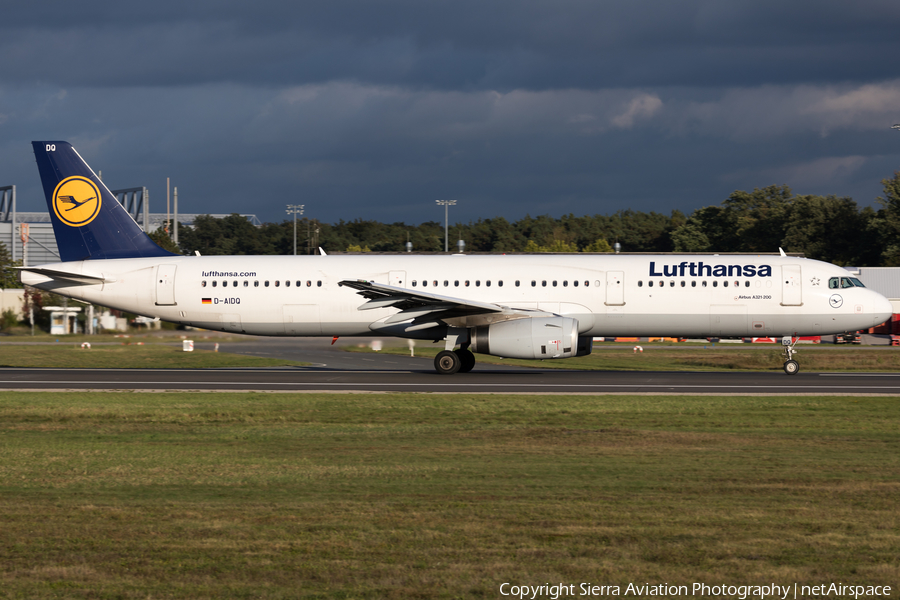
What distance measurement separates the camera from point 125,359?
118 ft

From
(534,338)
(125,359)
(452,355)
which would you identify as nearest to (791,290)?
(534,338)

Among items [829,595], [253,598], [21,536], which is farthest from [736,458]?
[21,536]

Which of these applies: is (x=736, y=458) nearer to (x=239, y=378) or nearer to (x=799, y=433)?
(x=799, y=433)

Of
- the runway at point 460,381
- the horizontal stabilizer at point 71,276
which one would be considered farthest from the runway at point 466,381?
the horizontal stabilizer at point 71,276

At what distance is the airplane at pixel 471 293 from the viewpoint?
27.9 meters

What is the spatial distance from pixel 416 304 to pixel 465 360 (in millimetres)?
2633

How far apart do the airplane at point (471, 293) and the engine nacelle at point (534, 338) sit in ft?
2.59

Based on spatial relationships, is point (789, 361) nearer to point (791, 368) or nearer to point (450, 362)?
point (791, 368)

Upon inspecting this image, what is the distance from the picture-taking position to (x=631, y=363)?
118ft

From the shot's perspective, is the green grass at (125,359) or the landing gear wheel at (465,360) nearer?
the landing gear wheel at (465,360)

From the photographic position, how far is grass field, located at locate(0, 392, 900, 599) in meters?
6.97

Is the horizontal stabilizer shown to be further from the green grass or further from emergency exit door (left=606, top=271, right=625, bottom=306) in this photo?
emergency exit door (left=606, top=271, right=625, bottom=306)

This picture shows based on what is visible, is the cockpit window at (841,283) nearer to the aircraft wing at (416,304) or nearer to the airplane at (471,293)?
the airplane at (471,293)

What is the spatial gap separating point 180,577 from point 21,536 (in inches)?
86.3
